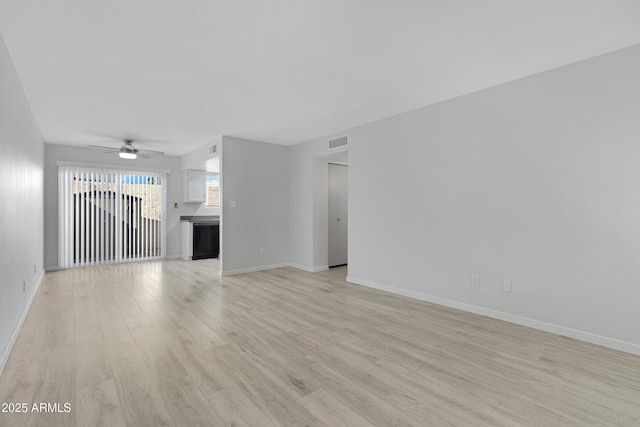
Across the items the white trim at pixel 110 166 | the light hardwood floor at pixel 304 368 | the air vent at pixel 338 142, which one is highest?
the air vent at pixel 338 142

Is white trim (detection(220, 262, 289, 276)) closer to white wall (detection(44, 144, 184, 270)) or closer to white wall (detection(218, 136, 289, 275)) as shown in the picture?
white wall (detection(218, 136, 289, 275))

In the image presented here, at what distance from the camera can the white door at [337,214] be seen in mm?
6032

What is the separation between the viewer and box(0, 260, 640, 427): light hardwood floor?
1.70m

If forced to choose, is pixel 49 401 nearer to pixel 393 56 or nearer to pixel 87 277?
pixel 393 56

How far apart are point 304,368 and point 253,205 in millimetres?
3880

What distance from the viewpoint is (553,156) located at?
111 inches

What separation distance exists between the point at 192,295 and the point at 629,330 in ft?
15.3

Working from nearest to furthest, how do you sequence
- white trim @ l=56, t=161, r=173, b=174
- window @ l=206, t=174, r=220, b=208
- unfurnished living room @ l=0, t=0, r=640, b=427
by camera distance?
1. unfurnished living room @ l=0, t=0, r=640, b=427
2. white trim @ l=56, t=161, r=173, b=174
3. window @ l=206, t=174, r=220, b=208

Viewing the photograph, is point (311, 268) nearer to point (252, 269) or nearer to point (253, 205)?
point (252, 269)

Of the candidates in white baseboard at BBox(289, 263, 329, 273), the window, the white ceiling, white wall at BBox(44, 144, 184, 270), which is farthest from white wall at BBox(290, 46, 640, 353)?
white wall at BBox(44, 144, 184, 270)

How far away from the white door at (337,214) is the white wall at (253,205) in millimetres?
937

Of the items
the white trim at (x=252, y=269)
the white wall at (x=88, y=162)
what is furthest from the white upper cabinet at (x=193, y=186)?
the white trim at (x=252, y=269)

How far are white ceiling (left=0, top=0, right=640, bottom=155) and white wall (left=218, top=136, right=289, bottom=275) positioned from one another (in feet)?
5.23

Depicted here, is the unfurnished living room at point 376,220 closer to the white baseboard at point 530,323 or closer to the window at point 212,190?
the white baseboard at point 530,323
